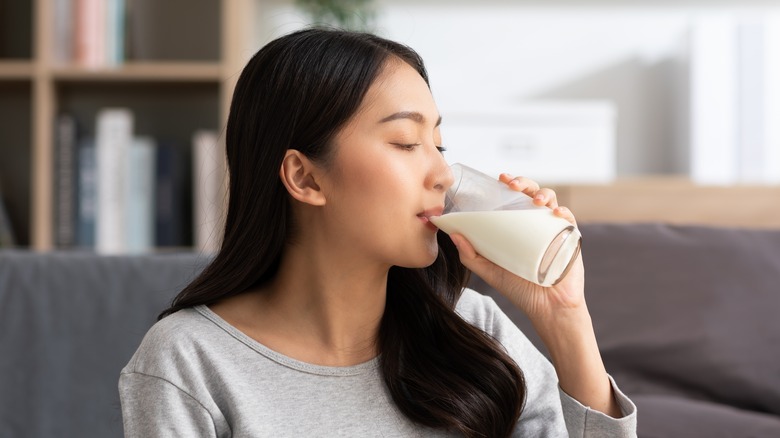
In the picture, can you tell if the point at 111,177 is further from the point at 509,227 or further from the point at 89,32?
the point at 509,227

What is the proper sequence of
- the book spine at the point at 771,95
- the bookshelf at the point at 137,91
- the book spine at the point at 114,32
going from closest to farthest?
the book spine at the point at 771,95 < the book spine at the point at 114,32 < the bookshelf at the point at 137,91

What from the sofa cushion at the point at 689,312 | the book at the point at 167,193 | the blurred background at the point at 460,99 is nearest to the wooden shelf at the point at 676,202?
the blurred background at the point at 460,99

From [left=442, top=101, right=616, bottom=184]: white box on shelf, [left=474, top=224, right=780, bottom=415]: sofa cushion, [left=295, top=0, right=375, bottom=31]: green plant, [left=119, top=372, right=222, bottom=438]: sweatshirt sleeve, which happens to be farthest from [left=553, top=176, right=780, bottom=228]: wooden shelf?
[left=119, top=372, right=222, bottom=438]: sweatshirt sleeve

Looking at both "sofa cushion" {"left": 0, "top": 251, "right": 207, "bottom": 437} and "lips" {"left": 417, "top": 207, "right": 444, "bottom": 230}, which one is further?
"sofa cushion" {"left": 0, "top": 251, "right": 207, "bottom": 437}

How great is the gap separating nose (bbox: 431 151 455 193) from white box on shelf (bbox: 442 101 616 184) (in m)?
1.50

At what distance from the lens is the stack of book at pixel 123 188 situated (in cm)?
262

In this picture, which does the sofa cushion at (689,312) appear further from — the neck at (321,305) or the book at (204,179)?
the book at (204,179)

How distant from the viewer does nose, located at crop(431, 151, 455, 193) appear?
111cm

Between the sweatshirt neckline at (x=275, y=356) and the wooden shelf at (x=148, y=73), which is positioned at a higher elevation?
the wooden shelf at (x=148, y=73)

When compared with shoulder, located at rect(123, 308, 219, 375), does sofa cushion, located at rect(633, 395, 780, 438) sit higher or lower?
lower

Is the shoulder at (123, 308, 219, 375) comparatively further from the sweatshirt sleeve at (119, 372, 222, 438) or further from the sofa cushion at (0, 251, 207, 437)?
the sofa cushion at (0, 251, 207, 437)

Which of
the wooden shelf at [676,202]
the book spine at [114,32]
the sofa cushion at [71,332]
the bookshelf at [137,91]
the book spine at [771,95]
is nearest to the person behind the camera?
the sofa cushion at [71,332]

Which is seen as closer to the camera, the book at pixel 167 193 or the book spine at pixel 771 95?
the book spine at pixel 771 95

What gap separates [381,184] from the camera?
3.62ft
